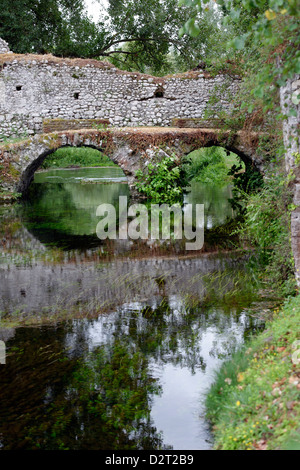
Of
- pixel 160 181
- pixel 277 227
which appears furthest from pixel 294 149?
pixel 160 181

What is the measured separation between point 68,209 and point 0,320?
33.4 feet

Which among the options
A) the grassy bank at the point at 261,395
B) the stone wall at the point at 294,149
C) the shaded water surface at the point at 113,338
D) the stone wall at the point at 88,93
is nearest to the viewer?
the grassy bank at the point at 261,395

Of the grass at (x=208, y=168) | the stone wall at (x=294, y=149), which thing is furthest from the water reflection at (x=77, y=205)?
the stone wall at (x=294, y=149)

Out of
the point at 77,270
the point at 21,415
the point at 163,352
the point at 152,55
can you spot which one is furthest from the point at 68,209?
the point at 152,55

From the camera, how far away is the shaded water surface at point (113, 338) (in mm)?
4191

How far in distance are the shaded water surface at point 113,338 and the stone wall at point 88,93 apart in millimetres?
8827

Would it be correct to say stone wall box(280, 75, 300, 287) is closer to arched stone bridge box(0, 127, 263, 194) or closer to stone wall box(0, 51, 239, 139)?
arched stone bridge box(0, 127, 263, 194)

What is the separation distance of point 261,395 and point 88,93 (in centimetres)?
1667

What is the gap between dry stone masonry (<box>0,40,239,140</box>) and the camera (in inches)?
729

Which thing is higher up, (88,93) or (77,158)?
(88,93)

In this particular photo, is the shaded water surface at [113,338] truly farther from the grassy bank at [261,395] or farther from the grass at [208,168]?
the grass at [208,168]

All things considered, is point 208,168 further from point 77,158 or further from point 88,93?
point 77,158

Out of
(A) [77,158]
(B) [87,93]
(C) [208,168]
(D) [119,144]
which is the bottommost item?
(C) [208,168]

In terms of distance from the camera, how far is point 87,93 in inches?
738
